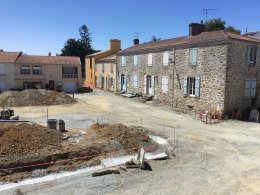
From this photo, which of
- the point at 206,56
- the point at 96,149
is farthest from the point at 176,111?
the point at 96,149

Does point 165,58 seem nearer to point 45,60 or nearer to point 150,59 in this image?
point 150,59

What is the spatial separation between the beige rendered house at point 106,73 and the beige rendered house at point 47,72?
371cm

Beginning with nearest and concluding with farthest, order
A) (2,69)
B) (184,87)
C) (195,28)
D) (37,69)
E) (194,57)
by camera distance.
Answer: (194,57) < (184,87) < (195,28) < (2,69) < (37,69)

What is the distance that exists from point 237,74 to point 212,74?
1.79m

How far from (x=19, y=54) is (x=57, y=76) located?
20.3 ft

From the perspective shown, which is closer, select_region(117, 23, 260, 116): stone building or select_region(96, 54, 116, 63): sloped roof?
select_region(117, 23, 260, 116): stone building

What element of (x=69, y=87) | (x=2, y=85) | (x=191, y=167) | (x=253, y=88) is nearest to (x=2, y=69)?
(x=2, y=85)

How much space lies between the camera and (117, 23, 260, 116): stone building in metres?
19.7

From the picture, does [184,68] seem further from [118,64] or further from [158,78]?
[118,64]

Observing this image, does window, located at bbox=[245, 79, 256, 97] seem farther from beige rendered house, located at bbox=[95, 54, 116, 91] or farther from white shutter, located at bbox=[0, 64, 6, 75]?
white shutter, located at bbox=[0, 64, 6, 75]

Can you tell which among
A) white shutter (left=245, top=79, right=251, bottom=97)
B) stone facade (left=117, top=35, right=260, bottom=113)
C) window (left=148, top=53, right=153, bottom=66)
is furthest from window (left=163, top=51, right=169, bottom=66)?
white shutter (left=245, top=79, right=251, bottom=97)

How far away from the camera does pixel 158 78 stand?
2703 cm

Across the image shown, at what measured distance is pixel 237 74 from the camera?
2008cm

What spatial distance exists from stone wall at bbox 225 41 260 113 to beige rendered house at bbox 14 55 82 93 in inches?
943
